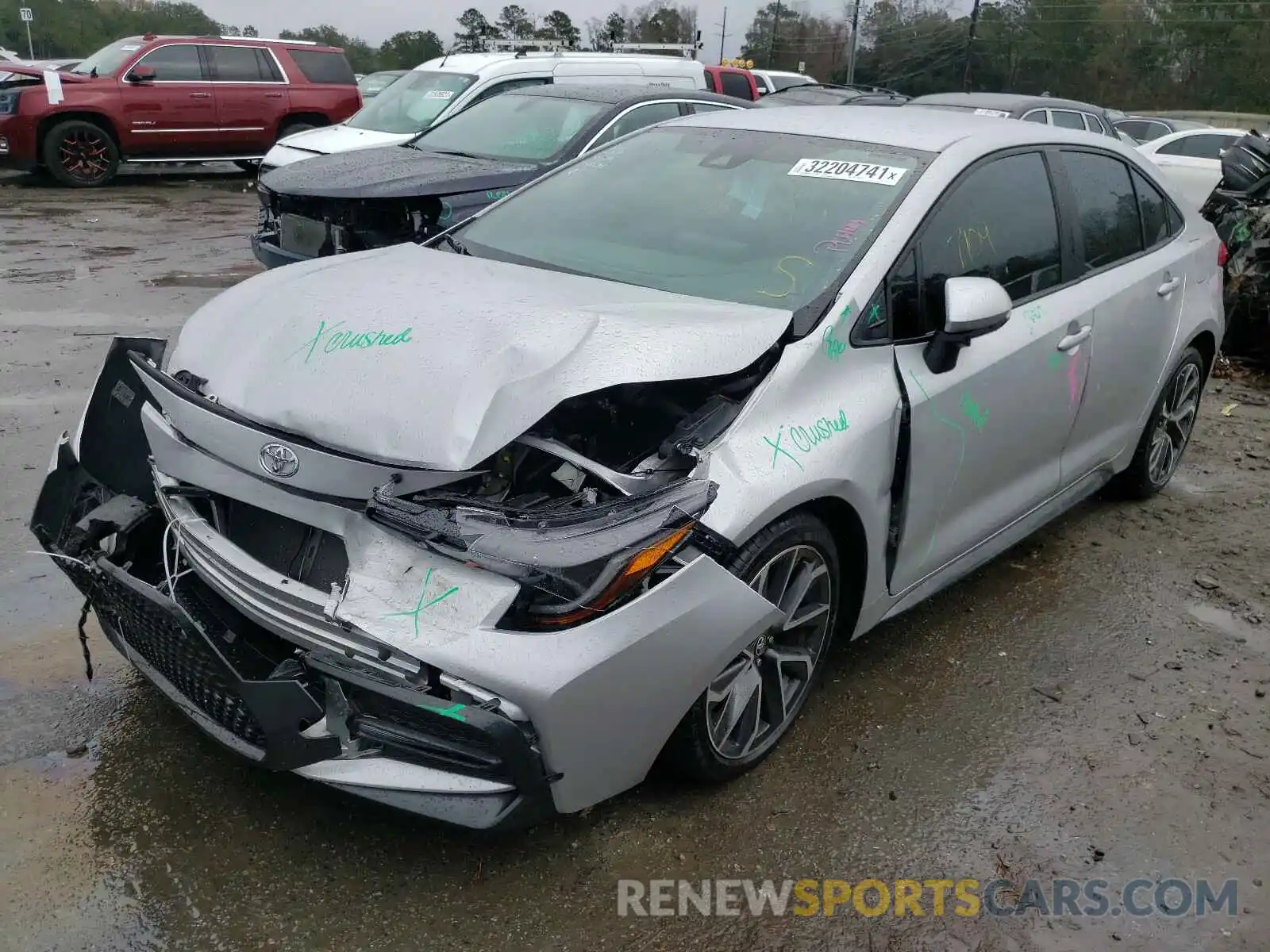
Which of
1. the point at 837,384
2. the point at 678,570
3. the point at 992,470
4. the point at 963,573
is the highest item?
the point at 837,384

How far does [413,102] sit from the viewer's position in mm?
Result: 10500

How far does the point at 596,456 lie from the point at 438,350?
471mm

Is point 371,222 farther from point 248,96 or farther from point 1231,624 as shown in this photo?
point 248,96

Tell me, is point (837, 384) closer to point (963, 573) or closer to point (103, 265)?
point (963, 573)

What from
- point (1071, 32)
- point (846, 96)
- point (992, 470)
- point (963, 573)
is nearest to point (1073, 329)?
point (992, 470)

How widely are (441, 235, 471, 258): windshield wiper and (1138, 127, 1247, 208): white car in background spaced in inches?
519

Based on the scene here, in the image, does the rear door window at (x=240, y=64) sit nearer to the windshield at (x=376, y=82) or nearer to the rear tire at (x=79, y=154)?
the rear tire at (x=79, y=154)

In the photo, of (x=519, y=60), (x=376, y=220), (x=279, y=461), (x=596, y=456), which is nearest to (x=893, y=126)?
(x=596, y=456)

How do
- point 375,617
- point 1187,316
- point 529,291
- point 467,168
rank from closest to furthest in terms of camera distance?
1. point 375,617
2. point 529,291
3. point 1187,316
4. point 467,168

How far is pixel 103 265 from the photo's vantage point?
9.22m

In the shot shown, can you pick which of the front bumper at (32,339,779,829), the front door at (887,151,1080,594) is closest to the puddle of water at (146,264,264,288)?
the front bumper at (32,339,779,829)

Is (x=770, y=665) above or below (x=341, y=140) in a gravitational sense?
below

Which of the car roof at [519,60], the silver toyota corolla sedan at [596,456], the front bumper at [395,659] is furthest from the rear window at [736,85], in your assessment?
the front bumper at [395,659]

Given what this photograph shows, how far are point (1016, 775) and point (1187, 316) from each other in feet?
8.22
